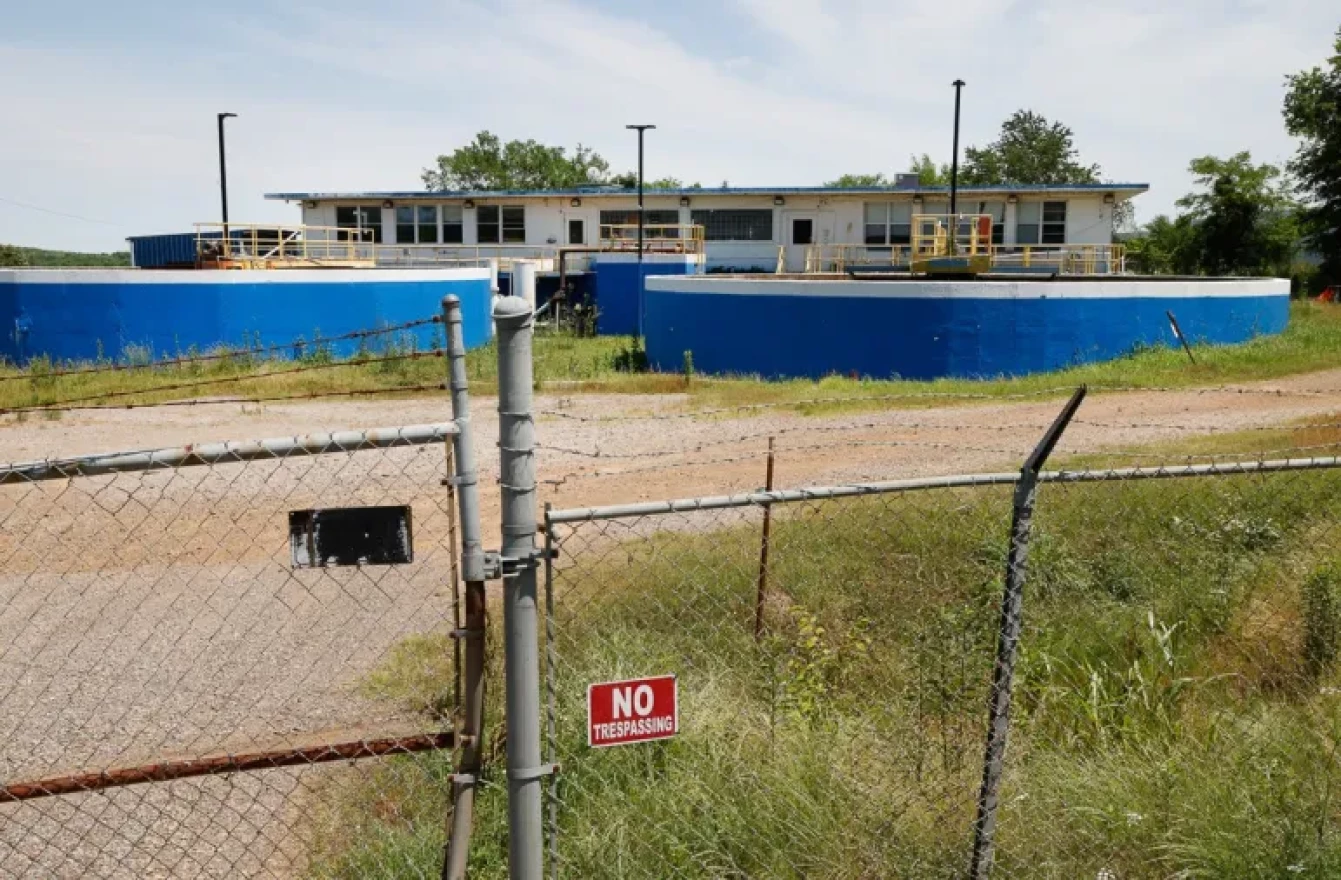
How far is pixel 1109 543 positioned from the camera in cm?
791

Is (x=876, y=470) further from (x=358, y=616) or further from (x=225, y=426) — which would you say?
(x=225, y=426)

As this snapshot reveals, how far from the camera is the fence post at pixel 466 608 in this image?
11.6 feet

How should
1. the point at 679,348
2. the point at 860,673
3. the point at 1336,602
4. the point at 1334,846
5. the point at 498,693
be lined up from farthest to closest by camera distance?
1. the point at 679,348
2. the point at 860,673
3. the point at 1336,602
4. the point at 498,693
5. the point at 1334,846

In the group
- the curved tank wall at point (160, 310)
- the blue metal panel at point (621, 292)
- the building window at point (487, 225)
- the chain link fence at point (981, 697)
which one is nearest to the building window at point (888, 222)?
the blue metal panel at point (621, 292)

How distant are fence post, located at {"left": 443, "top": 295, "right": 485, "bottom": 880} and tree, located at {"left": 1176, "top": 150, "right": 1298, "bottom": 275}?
54374mm

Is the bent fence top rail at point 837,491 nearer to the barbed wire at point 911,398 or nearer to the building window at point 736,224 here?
the barbed wire at point 911,398

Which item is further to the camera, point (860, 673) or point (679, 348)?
point (679, 348)

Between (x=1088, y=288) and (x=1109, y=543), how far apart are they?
1700cm

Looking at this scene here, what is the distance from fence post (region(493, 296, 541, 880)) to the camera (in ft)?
10.9

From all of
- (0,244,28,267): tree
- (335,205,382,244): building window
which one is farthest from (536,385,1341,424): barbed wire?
(0,244,28,267): tree

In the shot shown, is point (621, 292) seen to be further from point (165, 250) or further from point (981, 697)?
A: point (981, 697)

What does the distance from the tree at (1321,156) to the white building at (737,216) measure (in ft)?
39.3

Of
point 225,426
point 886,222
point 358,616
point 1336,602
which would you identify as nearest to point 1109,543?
point 1336,602

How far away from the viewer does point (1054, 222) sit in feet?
141
